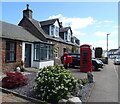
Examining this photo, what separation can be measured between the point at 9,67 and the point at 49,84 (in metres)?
6.71

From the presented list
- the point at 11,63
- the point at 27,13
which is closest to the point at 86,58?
the point at 11,63

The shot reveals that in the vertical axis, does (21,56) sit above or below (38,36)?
below

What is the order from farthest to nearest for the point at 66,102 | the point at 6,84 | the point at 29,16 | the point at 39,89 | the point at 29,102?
1. the point at 29,16
2. the point at 6,84
3. the point at 39,89
4. the point at 29,102
5. the point at 66,102

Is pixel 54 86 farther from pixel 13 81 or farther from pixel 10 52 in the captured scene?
pixel 10 52

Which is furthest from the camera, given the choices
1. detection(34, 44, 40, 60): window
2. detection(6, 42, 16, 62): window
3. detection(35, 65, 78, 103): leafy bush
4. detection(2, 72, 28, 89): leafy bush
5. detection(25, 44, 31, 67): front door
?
detection(34, 44, 40, 60): window

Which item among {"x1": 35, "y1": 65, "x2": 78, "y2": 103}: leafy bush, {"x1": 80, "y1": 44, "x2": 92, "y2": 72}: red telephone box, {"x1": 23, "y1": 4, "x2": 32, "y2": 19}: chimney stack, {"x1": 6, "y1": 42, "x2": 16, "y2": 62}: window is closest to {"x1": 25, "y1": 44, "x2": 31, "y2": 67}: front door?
{"x1": 6, "y1": 42, "x2": 16, "y2": 62}: window

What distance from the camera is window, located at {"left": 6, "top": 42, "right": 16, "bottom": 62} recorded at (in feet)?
32.1

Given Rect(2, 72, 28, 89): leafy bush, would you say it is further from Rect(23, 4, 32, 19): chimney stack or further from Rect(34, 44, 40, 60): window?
Rect(23, 4, 32, 19): chimney stack

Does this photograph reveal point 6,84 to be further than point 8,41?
No

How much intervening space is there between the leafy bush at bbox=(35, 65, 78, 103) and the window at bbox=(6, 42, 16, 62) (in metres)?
6.17

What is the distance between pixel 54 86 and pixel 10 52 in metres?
7.28

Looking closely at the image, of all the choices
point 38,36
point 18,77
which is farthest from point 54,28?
point 18,77

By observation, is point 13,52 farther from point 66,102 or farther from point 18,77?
point 66,102

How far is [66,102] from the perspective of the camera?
3811mm
